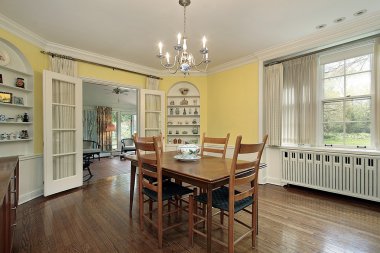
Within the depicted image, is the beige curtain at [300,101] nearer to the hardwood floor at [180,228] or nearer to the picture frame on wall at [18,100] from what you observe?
the hardwood floor at [180,228]

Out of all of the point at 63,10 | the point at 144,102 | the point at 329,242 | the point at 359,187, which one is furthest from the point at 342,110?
the point at 63,10

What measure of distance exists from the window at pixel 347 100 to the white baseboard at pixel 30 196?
16.8 ft

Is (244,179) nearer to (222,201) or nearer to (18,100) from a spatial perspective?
(222,201)

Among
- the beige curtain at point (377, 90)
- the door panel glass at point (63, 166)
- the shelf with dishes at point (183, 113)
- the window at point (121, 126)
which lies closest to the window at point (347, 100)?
the beige curtain at point (377, 90)

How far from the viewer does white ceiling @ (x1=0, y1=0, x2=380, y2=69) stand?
233 centimetres

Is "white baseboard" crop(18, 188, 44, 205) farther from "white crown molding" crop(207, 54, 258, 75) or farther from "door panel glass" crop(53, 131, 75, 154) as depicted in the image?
"white crown molding" crop(207, 54, 258, 75)

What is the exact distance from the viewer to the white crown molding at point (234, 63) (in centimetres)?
403

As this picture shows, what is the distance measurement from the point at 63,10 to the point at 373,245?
14.5ft

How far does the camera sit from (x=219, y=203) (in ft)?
5.86

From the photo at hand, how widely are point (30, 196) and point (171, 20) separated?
11.7 ft

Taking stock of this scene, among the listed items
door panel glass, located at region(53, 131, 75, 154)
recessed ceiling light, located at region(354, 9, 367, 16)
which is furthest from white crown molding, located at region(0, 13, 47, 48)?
recessed ceiling light, located at region(354, 9, 367, 16)

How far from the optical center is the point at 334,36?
9.65 ft

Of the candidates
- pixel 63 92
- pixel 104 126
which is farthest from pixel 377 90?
pixel 104 126

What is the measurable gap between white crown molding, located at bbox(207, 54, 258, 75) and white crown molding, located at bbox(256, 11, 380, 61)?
0.35 meters
